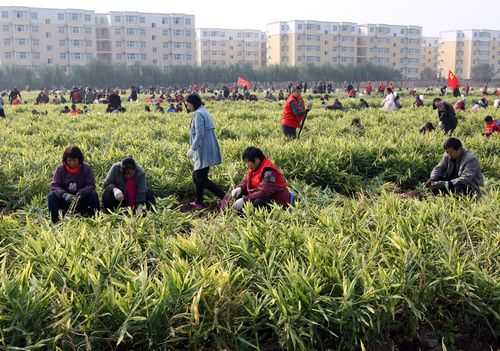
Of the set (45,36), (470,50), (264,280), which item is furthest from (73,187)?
(470,50)

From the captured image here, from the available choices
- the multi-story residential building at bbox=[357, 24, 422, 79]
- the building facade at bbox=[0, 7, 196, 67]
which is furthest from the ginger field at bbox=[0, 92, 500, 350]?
the multi-story residential building at bbox=[357, 24, 422, 79]

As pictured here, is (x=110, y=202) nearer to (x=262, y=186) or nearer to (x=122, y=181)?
(x=122, y=181)

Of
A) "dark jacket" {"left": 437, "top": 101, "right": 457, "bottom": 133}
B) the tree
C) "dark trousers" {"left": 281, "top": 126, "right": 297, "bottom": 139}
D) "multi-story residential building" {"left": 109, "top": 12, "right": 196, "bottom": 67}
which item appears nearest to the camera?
"dark trousers" {"left": 281, "top": 126, "right": 297, "bottom": 139}

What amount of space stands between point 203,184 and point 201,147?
527mm

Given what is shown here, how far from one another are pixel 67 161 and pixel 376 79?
79988mm

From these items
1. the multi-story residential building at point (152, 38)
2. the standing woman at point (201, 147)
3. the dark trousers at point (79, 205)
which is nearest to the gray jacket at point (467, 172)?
the standing woman at point (201, 147)

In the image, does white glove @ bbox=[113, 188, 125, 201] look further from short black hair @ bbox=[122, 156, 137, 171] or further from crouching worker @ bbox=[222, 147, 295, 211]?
crouching worker @ bbox=[222, 147, 295, 211]

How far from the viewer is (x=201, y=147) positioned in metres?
7.37

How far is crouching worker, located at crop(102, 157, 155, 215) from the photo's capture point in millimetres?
6379

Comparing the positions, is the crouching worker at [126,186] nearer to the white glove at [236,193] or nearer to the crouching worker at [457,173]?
the white glove at [236,193]

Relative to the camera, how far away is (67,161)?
627 centimetres

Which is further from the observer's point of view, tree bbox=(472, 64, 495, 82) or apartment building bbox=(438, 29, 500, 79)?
apartment building bbox=(438, 29, 500, 79)

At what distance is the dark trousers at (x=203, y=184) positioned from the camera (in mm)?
7441

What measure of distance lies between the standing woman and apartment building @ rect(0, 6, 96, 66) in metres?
84.8
